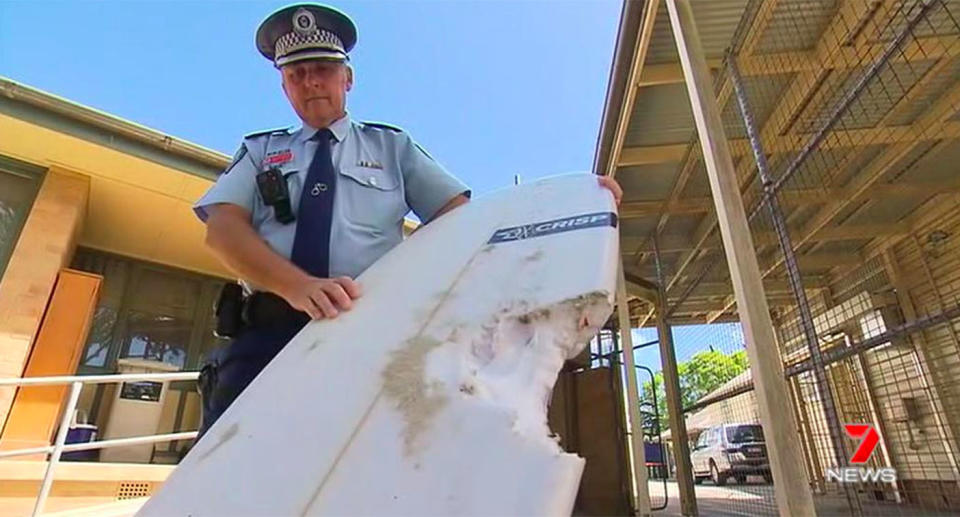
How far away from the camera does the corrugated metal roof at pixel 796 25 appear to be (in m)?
2.70

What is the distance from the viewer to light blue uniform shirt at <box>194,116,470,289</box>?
3.28 ft

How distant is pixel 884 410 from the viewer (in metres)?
5.25

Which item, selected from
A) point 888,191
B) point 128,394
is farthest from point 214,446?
point 888,191

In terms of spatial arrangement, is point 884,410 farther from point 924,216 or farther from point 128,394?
point 128,394

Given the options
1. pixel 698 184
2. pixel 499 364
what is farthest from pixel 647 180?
pixel 499 364

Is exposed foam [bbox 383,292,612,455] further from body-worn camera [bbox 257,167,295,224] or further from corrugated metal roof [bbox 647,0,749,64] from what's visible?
corrugated metal roof [bbox 647,0,749,64]

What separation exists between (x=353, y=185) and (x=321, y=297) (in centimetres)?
36

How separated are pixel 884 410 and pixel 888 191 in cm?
250

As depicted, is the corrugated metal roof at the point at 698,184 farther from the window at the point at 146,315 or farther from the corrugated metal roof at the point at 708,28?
the window at the point at 146,315

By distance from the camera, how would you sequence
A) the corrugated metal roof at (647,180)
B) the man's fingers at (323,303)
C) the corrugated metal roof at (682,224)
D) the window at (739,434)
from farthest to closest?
the window at (739,434) < the corrugated metal roof at (682,224) < the corrugated metal roof at (647,180) < the man's fingers at (323,303)

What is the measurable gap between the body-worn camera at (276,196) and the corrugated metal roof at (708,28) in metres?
2.37

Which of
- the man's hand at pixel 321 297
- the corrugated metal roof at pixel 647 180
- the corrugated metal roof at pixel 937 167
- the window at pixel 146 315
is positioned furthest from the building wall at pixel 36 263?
the corrugated metal roof at pixel 937 167

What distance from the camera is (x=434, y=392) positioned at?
571 millimetres

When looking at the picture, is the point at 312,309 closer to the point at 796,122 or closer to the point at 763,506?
the point at 796,122
